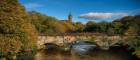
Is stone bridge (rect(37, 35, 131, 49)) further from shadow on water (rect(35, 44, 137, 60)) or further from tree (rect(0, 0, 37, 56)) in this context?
tree (rect(0, 0, 37, 56))

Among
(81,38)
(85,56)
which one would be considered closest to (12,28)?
(85,56)

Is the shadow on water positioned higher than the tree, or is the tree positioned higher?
the tree

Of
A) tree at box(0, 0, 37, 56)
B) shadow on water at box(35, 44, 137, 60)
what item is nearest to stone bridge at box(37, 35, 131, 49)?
shadow on water at box(35, 44, 137, 60)

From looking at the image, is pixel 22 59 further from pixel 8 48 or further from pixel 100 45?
pixel 100 45

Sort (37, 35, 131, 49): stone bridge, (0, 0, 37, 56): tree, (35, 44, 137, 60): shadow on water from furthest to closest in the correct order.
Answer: (37, 35, 131, 49): stone bridge, (35, 44, 137, 60): shadow on water, (0, 0, 37, 56): tree

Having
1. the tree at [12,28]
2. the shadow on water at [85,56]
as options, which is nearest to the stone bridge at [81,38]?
the shadow on water at [85,56]

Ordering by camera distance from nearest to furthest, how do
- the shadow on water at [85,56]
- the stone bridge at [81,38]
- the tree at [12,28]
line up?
the tree at [12,28], the shadow on water at [85,56], the stone bridge at [81,38]

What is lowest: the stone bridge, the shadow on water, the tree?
the shadow on water

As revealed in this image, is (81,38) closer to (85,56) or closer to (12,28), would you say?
(85,56)

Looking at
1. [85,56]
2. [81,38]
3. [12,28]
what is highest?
[12,28]

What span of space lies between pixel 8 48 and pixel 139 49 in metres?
19.2

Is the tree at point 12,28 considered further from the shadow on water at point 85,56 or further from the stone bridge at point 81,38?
the stone bridge at point 81,38

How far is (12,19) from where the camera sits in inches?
1216

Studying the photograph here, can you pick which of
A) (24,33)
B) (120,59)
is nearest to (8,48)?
(24,33)
